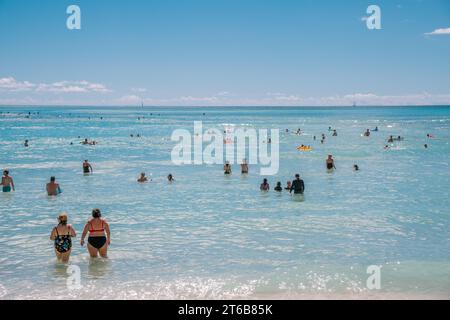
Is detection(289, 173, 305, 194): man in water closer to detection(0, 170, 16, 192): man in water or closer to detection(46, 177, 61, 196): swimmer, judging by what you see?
detection(46, 177, 61, 196): swimmer

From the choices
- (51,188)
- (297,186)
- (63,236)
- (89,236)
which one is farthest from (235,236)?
(51,188)

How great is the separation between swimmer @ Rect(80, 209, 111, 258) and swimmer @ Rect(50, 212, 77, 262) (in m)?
0.38

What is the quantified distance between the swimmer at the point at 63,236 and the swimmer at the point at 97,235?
381 millimetres

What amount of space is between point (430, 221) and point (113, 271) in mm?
12011

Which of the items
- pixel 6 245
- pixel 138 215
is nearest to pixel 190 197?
pixel 138 215

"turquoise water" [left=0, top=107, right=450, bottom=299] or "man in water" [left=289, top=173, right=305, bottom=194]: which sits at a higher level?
"man in water" [left=289, top=173, right=305, bottom=194]

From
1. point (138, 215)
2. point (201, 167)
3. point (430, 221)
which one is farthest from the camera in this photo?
point (201, 167)

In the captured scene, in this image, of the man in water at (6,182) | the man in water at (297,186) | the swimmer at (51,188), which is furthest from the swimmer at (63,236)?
the man in water at (6,182)

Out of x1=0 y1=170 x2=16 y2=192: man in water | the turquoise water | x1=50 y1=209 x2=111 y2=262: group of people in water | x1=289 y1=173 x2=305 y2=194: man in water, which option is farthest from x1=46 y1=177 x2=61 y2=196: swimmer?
x1=289 y1=173 x2=305 y2=194: man in water

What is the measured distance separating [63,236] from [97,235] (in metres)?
0.87

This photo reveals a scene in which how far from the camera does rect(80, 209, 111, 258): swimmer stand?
39.7ft

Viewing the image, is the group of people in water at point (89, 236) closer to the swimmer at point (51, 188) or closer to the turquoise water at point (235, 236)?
the turquoise water at point (235, 236)
